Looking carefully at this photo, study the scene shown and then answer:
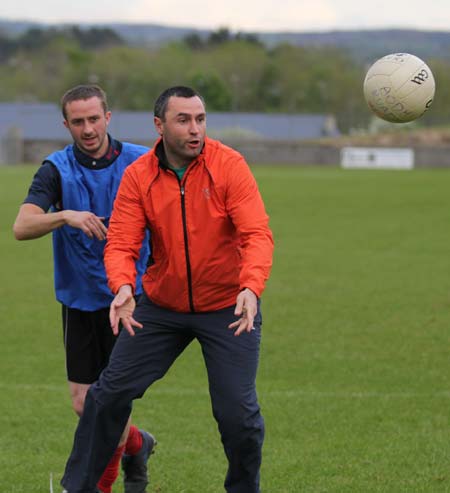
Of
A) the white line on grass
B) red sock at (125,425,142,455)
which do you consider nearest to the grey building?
A: the white line on grass

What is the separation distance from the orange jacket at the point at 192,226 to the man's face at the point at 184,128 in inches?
3.6

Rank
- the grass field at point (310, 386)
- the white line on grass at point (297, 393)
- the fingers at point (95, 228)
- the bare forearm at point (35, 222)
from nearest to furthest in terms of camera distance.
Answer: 1. the fingers at point (95, 228)
2. the bare forearm at point (35, 222)
3. the grass field at point (310, 386)
4. the white line on grass at point (297, 393)

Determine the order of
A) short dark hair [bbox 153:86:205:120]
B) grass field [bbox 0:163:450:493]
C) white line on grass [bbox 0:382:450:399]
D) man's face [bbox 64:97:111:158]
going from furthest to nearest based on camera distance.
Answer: white line on grass [bbox 0:382:450:399] < grass field [bbox 0:163:450:493] < man's face [bbox 64:97:111:158] < short dark hair [bbox 153:86:205:120]

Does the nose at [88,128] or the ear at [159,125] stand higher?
the ear at [159,125]

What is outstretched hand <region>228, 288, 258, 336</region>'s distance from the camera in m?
5.45

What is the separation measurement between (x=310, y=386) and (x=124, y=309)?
441 centimetres

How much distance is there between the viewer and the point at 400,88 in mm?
7055

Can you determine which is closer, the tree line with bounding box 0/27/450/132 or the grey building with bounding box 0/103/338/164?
the grey building with bounding box 0/103/338/164

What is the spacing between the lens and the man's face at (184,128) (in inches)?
225

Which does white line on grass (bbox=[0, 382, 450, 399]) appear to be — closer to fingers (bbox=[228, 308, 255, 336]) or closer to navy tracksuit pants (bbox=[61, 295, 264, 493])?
navy tracksuit pants (bbox=[61, 295, 264, 493])

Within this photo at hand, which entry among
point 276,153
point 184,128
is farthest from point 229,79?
point 184,128

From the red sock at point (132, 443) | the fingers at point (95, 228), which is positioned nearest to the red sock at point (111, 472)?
the red sock at point (132, 443)

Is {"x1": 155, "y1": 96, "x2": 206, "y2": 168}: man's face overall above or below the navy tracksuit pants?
above

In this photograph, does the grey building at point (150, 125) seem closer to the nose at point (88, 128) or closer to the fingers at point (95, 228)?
the nose at point (88, 128)
